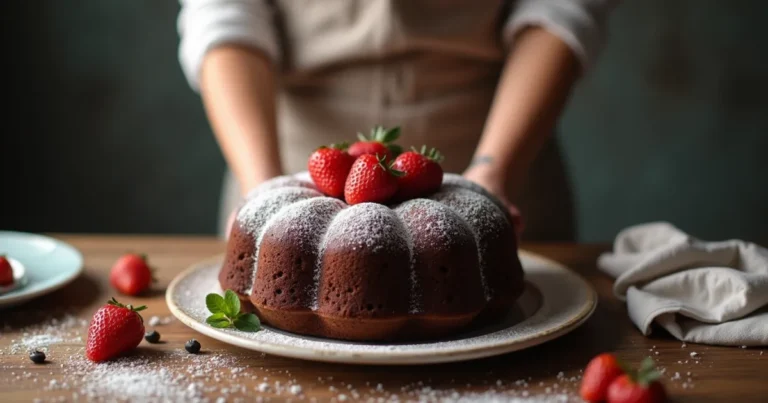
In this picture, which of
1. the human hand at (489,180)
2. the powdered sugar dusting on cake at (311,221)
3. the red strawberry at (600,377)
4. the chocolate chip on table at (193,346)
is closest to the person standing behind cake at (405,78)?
the human hand at (489,180)

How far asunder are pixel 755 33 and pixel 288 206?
3000 mm

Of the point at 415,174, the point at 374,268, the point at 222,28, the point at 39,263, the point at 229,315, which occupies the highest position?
the point at 222,28

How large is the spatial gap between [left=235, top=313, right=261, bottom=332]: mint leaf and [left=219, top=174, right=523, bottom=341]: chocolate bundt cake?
0.03 m

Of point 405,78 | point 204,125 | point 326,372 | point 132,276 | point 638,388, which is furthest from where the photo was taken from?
point 204,125

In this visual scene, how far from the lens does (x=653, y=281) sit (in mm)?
1522

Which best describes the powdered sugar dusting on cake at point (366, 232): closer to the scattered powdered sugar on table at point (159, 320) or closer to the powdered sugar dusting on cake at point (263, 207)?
the powdered sugar dusting on cake at point (263, 207)

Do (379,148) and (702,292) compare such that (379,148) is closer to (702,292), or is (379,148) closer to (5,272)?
(702,292)

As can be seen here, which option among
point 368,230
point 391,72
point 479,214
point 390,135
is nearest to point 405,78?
point 391,72

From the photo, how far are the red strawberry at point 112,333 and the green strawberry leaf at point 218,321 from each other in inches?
4.7

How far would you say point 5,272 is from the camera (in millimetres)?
1534

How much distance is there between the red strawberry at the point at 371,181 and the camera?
131 centimetres

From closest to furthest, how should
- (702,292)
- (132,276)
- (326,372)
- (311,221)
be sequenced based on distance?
(326,372), (311,221), (702,292), (132,276)

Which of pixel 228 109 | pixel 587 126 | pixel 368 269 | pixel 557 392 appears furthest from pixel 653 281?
pixel 587 126

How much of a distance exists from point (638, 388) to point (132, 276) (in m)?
1.09
